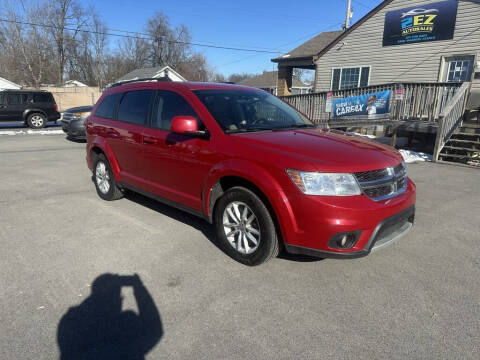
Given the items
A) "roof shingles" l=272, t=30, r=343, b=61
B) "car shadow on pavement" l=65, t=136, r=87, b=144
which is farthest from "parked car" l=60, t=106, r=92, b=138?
"roof shingles" l=272, t=30, r=343, b=61

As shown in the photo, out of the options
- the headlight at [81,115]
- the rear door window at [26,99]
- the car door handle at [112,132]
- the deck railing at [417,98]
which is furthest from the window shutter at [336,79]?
the rear door window at [26,99]

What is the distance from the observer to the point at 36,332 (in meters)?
2.31

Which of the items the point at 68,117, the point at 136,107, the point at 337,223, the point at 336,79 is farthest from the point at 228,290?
the point at 336,79

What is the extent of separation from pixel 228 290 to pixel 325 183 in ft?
4.05

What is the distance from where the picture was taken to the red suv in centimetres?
273

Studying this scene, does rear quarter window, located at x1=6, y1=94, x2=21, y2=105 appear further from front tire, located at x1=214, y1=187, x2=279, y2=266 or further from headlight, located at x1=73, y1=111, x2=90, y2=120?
front tire, located at x1=214, y1=187, x2=279, y2=266

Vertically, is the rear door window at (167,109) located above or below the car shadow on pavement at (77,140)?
above

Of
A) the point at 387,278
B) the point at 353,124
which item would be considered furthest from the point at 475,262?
the point at 353,124

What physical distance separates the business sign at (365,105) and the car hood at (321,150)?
370 inches

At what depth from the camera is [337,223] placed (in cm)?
266

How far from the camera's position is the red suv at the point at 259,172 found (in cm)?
273

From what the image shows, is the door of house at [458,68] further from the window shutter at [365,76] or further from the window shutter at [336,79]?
the window shutter at [336,79]

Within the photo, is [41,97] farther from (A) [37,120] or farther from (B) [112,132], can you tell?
(B) [112,132]

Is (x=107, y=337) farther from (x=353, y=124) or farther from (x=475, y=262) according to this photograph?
(x=353, y=124)
